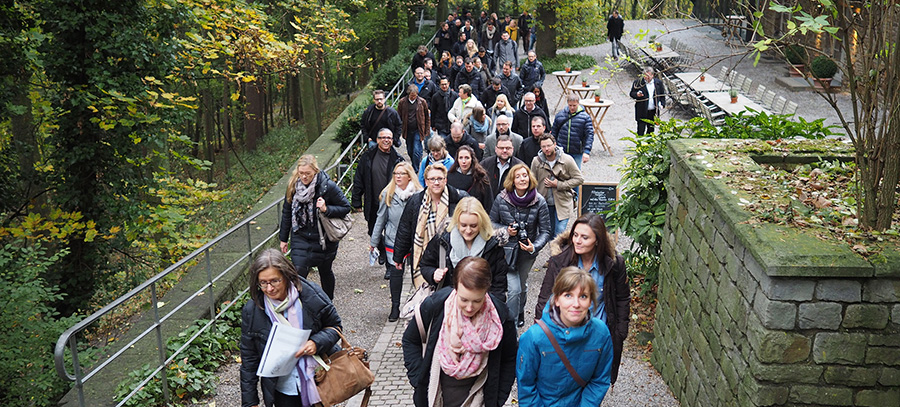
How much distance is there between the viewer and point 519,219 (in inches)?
298

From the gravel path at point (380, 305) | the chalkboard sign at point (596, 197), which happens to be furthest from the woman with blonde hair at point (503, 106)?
the chalkboard sign at point (596, 197)

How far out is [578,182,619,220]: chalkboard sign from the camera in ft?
33.1

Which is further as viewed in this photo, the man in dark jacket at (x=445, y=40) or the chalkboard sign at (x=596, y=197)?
the man in dark jacket at (x=445, y=40)

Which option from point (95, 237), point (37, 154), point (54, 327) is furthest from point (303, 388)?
point (37, 154)

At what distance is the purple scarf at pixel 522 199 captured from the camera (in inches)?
296

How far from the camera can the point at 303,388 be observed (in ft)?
17.1

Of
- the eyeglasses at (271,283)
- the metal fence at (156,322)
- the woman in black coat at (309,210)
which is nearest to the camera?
the eyeglasses at (271,283)

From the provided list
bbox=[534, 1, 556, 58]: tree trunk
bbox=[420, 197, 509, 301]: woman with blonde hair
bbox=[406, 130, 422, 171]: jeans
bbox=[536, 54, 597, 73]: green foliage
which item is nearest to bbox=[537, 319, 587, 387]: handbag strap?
bbox=[420, 197, 509, 301]: woman with blonde hair

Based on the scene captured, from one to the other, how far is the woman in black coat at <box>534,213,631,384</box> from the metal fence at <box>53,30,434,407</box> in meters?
3.12

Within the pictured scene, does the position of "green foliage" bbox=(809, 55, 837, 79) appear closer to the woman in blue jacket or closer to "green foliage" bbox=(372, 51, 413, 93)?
"green foliage" bbox=(372, 51, 413, 93)

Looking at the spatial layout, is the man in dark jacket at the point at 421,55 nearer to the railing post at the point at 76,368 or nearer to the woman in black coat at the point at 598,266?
the woman in black coat at the point at 598,266

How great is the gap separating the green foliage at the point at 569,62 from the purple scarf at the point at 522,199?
22.9 meters

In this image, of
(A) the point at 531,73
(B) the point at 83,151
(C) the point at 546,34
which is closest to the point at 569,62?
(C) the point at 546,34

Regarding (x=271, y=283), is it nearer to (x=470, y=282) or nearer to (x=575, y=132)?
(x=470, y=282)
